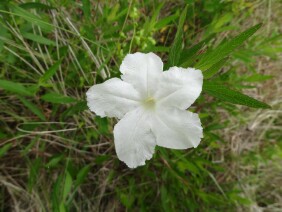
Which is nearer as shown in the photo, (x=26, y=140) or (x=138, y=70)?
(x=138, y=70)

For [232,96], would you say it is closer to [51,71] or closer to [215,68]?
[215,68]

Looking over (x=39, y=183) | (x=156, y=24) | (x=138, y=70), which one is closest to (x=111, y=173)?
(x=39, y=183)

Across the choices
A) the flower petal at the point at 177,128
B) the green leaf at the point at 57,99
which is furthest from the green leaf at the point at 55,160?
the flower petal at the point at 177,128

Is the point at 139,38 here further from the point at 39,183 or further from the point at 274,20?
the point at 274,20

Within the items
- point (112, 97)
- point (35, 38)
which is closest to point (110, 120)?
point (35, 38)

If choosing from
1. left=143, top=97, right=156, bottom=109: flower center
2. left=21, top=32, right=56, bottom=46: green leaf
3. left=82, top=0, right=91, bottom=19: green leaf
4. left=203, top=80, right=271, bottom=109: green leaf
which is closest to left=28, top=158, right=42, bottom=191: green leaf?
left=21, top=32, right=56, bottom=46: green leaf

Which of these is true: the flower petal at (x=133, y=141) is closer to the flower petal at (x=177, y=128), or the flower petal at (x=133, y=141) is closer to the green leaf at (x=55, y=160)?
the flower petal at (x=177, y=128)
